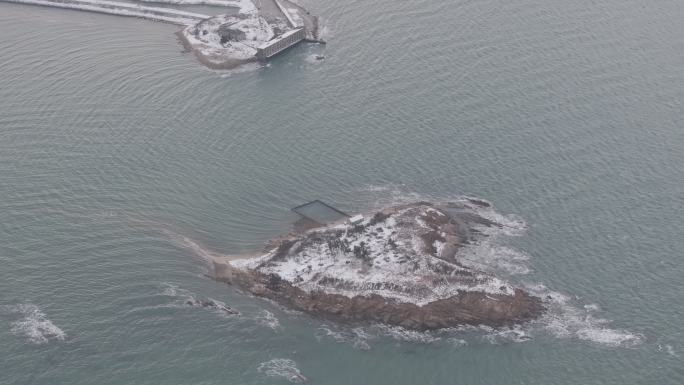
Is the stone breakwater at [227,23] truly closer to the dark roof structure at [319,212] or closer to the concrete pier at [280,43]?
the concrete pier at [280,43]

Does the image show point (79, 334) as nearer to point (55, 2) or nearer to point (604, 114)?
point (604, 114)

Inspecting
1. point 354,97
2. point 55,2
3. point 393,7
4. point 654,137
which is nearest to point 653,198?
point 654,137

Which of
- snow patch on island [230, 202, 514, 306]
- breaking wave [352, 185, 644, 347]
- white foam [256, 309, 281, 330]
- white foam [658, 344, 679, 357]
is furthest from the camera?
snow patch on island [230, 202, 514, 306]

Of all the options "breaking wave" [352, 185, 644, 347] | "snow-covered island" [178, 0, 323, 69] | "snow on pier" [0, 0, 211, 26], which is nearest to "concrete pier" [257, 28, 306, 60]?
"snow-covered island" [178, 0, 323, 69]

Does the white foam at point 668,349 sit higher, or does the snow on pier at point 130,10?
the snow on pier at point 130,10

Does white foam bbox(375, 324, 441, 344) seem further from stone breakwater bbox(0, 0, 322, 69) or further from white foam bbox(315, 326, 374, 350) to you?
stone breakwater bbox(0, 0, 322, 69)

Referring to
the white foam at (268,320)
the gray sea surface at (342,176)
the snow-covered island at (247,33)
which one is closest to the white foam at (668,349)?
the gray sea surface at (342,176)
